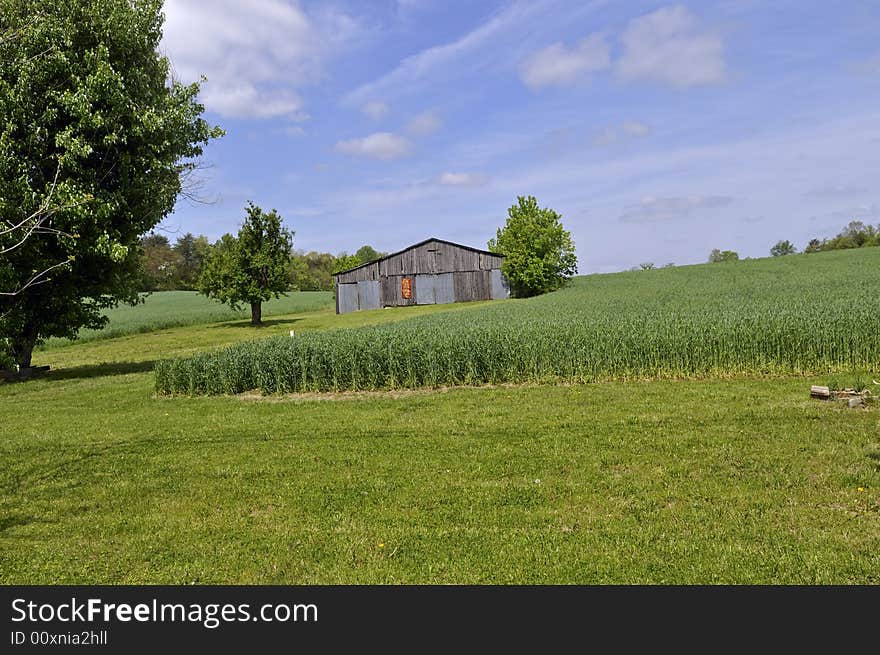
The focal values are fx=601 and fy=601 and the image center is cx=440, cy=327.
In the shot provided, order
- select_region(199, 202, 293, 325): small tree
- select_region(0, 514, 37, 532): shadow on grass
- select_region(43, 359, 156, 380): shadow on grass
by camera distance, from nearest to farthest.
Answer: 1. select_region(0, 514, 37, 532): shadow on grass
2. select_region(43, 359, 156, 380): shadow on grass
3. select_region(199, 202, 293, 325): small tree

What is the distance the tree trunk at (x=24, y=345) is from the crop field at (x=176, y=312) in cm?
989

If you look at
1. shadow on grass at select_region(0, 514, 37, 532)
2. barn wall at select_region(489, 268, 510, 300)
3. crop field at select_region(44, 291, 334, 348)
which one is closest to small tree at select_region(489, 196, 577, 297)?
barn wall at select_region(489, 268, 510, 300)

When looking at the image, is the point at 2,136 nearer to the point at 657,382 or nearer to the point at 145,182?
the point at 145,182

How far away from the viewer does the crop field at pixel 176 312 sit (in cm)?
4222

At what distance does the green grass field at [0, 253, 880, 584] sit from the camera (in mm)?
5055

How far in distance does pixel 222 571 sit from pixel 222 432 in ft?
18.5

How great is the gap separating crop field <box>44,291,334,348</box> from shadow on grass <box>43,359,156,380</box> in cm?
764

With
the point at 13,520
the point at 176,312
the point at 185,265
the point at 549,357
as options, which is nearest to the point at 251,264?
the point at 176,312

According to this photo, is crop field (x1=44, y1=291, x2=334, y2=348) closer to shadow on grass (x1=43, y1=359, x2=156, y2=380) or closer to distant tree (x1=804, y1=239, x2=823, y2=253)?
shadow on grass (x1=43, y1=359, x2=156, y2=380)

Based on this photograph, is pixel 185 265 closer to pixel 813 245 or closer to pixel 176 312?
pixel 176 312

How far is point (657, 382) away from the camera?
13414 mm

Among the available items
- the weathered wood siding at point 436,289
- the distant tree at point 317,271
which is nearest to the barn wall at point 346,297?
the weathered wood siding at point 436,289

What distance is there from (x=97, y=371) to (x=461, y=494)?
18.8 metres

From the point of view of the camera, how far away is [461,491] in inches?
269
